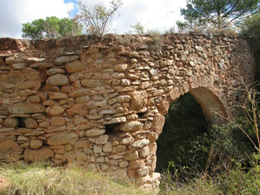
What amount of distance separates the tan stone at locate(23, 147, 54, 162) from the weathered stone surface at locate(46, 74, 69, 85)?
109cm

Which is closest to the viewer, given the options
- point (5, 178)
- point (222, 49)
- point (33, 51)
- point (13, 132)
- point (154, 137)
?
point (5, 178)

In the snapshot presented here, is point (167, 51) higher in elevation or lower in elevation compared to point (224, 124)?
higher

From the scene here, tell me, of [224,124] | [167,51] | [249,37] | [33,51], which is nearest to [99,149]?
[33,51]

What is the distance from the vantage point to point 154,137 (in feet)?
13.9

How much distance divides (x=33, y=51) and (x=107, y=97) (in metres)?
1.52

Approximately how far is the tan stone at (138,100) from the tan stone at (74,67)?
3.16 feet

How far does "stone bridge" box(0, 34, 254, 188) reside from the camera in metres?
3.53

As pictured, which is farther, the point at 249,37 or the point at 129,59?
the point at 249,37

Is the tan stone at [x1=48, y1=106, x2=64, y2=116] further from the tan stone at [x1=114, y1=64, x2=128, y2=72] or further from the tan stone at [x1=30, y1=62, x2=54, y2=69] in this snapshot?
the tan stone at [x1=114, y1=64, x2=128, y2=72]

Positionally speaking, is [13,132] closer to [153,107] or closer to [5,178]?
[5,178]

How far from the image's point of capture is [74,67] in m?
3.64

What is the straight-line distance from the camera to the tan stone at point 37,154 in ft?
11.5

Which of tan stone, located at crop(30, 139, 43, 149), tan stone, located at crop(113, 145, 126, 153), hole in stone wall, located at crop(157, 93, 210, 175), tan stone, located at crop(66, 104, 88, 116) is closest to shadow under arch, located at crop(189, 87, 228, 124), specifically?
hole in stone wall, located at crop(157, 93, 210, 175)

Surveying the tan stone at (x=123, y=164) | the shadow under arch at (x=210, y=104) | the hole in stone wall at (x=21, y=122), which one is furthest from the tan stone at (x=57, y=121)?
the shadow under arch at (x=210, y=104)
